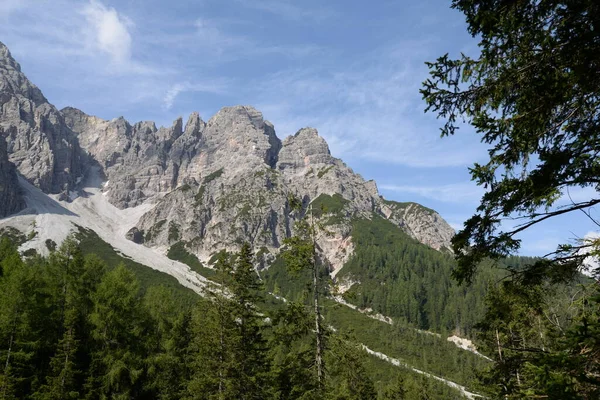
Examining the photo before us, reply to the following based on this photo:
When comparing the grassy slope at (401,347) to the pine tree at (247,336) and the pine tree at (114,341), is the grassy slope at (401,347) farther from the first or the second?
the pine tree at (247,336)

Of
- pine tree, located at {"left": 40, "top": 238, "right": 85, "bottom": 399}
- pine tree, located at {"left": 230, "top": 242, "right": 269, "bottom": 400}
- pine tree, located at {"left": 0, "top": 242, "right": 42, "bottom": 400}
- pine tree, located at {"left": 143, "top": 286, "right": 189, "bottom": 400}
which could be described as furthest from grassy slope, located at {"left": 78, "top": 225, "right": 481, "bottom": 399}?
pine tree, located at {"left": 0, "top": 242, "right": 42, "bottom": 400}

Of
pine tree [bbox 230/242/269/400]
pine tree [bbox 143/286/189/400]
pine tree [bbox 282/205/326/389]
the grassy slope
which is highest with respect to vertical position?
pine tree [bbox 282/205/326/389]

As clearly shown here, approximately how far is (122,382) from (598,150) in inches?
1385

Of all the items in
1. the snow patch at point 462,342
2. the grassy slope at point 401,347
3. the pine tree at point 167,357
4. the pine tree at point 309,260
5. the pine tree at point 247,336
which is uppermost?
the pine tree at point 309,260

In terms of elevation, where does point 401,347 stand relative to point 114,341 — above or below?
below

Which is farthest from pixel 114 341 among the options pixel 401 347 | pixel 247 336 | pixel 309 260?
pixel 401 347

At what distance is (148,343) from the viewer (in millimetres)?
37469

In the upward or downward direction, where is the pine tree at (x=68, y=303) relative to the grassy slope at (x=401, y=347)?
upward

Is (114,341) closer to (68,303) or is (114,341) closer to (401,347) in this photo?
(68,303)

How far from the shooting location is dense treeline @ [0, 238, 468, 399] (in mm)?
18078

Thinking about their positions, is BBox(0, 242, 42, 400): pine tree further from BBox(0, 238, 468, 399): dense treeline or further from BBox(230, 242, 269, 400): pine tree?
BBox(230, 242, 269, 400): pine tree

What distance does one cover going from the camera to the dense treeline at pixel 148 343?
18078 millimetres

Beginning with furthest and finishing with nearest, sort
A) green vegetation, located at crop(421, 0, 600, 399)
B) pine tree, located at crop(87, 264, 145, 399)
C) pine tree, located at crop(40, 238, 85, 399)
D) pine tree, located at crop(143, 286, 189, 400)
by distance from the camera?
pine tree, located at crop(143, 286, 189, 400), pine tree, located at crop(87, 264, 145, 399), pine tree, located at crop(40, 238, 85, 399), green vegetation, located at crop(421, 0, 600, 399)

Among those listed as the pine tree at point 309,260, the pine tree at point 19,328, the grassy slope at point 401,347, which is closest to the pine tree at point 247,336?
the pine tree at point 309,260
